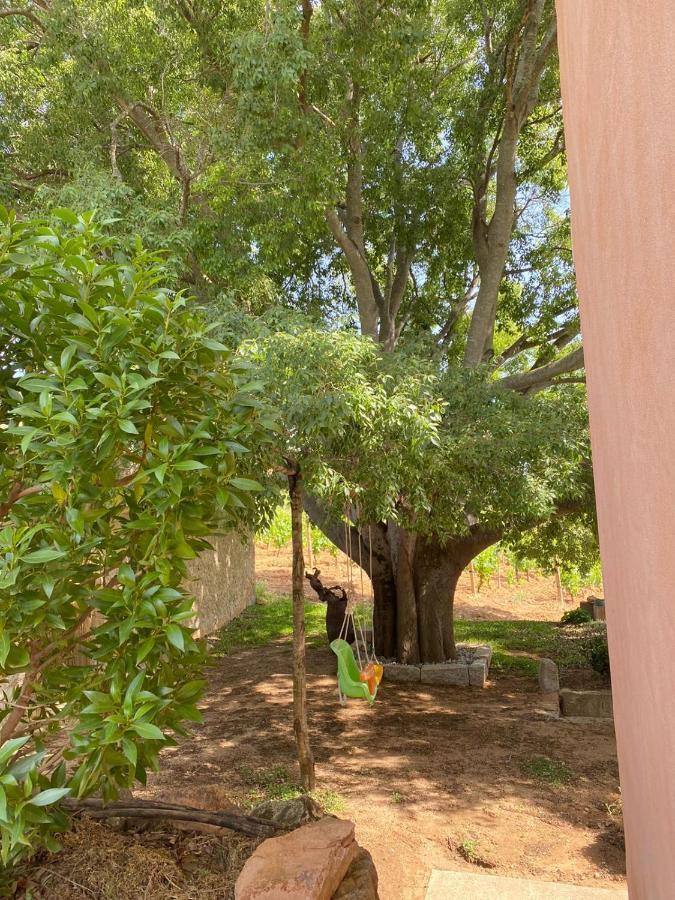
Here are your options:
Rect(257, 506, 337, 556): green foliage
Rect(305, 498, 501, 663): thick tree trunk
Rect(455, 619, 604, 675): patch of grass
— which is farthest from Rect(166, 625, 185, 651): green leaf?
Rect(257, 506, 337, 556): green foliage

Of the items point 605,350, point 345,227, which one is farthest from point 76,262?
point 345,227

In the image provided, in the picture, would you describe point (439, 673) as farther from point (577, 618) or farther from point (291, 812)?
point (291, 812)

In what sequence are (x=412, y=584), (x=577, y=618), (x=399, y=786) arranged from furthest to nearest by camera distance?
(x=577, y=618)
(x=412, y=584)
(x=399, y=786)

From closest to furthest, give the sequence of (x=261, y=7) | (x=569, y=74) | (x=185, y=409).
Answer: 1. (x=569, y=74)
2. (x=185, y=409)
3. (x=261, y=7)

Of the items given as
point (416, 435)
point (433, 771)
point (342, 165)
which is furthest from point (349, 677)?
point (342, 165)

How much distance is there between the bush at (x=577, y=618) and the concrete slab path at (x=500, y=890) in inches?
442

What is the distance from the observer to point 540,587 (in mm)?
19266

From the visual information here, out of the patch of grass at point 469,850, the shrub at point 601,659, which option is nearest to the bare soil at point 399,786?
the patch of grass at point 469,850

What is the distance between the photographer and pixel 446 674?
1002 centimetres

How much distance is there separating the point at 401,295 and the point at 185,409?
7.69 metres

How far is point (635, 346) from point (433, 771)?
239 inches

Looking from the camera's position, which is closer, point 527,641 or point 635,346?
point 635,346

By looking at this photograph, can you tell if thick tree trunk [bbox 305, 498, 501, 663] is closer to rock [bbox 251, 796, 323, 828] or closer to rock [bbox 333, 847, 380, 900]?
rock [bbox 251, 796, 323, 828]

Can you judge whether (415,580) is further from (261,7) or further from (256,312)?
(261,7)
